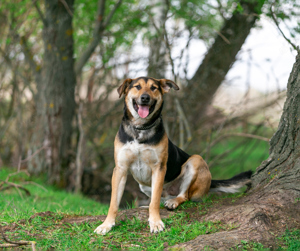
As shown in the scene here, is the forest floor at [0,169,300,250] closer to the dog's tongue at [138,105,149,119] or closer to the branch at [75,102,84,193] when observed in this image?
the dog's tongue at [138,105,149,119]

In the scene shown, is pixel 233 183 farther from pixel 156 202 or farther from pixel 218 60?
pixel 218 60

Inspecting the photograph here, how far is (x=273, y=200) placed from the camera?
3900mm

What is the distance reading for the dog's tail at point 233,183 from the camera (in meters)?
4.88

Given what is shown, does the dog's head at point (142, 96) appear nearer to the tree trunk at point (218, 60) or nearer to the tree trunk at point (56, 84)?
the tree trunk at point (218, 60)

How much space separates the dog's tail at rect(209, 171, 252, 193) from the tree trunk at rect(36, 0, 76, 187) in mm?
5825

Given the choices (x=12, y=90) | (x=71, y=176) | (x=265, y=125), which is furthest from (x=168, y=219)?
(x=12, y=90)

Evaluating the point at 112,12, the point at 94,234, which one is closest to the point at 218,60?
the point at 112,12

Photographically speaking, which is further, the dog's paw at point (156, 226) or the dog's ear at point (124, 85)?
the dog's ear at point (124, 85)

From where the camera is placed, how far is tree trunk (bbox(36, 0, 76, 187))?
952 cm

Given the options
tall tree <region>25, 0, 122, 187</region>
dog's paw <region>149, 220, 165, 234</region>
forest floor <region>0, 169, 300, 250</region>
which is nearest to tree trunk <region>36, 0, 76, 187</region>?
tall tree <region>25, 0, 122, 187</region>

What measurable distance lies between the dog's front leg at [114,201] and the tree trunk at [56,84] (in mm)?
5878

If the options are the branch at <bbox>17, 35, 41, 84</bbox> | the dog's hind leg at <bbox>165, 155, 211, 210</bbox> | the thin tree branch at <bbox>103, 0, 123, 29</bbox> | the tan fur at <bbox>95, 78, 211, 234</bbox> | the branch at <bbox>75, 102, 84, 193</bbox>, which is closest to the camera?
the tan fur at <bbox>95, 78, 211, 234</bbox>

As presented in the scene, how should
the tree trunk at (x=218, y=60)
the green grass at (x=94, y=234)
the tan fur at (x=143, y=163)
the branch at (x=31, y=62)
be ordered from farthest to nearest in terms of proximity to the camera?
the branch at (x=31, y=62), the tree trunk at (x=218, y=60), the tan fur at (x=143, y=163), the green grass at (x=94, y=234)

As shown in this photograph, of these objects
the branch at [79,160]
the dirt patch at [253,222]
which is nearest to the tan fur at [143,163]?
the dirt patch at [253,222]
